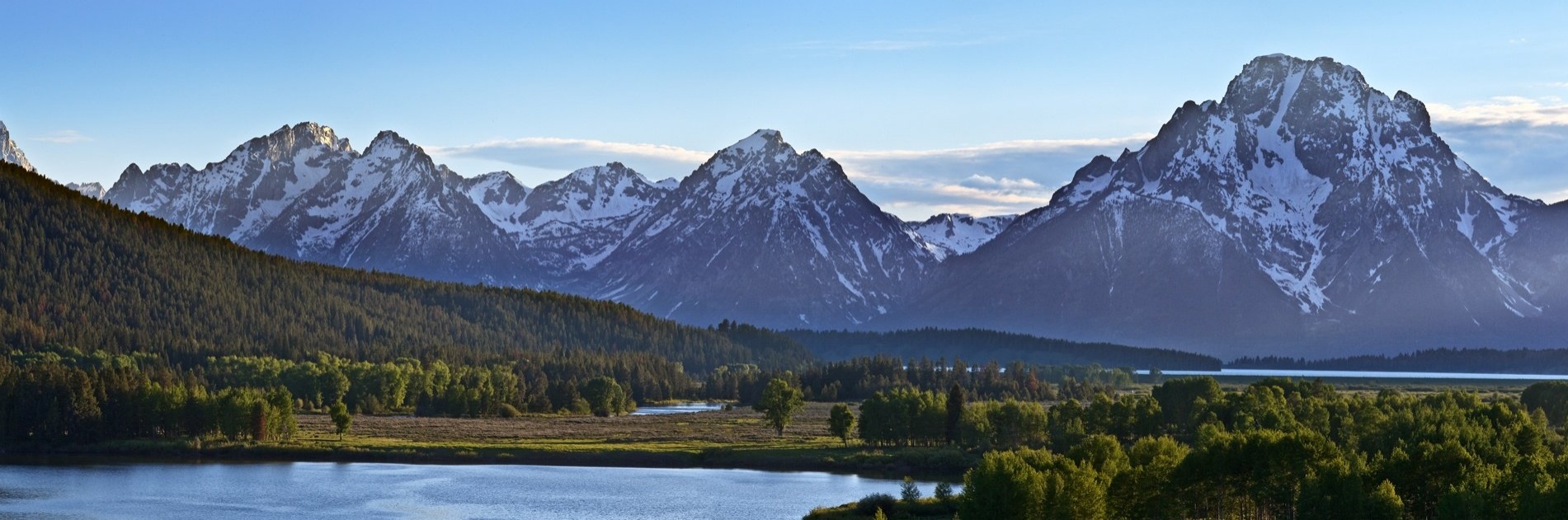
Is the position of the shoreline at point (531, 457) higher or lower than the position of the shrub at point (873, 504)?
higher

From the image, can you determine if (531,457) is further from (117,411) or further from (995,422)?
(995,422)

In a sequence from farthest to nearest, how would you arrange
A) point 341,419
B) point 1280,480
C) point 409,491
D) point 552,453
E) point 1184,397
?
1. point 1184,397
2. point 341,419
3. point 552,453
4. point 409,491
5. point 1280,480

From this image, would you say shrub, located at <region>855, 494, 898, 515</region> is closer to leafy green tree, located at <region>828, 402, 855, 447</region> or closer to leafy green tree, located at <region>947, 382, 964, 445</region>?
leafy green tree, located at <region>947, 382, 964, 445</region>

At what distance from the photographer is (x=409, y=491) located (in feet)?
461

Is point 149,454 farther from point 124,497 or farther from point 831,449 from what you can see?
point 831,449

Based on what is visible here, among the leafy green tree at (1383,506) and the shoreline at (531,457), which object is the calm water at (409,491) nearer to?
the shoreline at (531,457)

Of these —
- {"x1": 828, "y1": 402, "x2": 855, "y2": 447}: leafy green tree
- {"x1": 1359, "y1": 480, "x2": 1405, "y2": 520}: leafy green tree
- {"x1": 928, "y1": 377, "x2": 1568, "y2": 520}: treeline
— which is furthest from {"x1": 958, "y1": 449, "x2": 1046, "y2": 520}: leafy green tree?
{"x1": 828, "y1": 402, "x2": 855, "y2": 447}: leafy green tree

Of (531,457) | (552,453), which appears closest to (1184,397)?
(552,453)

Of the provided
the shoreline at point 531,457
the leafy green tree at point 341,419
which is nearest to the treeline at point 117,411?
the shoreline at point 531,457

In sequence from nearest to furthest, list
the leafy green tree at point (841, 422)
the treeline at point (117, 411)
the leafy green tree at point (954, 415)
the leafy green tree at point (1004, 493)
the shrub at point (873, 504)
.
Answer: the leafy green tree at point (1004, 493) → the shrub at point (873, 504) → the treeline at point (117, 411) → the leafy green tree at point (954, 415) → the leafy green tree at point (841, 422)

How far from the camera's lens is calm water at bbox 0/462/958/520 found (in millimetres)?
124250

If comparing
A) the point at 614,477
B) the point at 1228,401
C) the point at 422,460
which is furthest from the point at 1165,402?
the point at 422,460

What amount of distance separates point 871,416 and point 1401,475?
278 ft

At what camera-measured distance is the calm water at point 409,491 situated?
124250 mm
